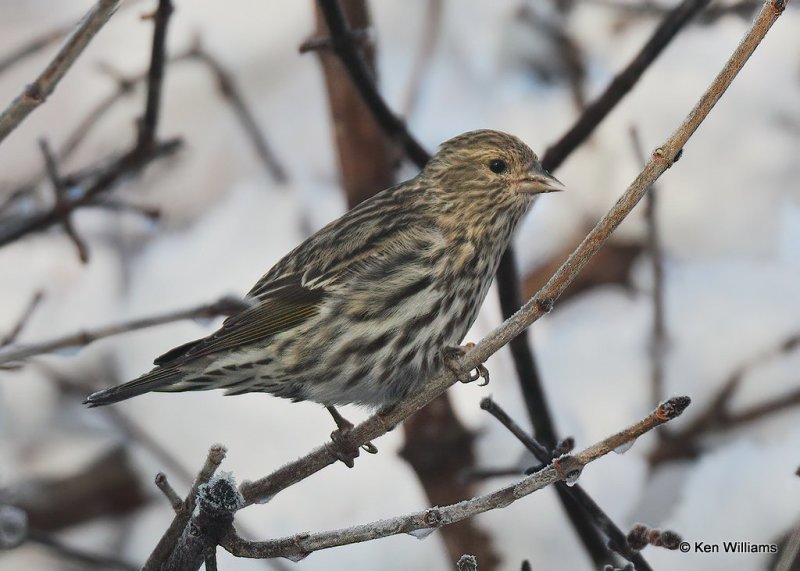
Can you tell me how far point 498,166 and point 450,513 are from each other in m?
1.58

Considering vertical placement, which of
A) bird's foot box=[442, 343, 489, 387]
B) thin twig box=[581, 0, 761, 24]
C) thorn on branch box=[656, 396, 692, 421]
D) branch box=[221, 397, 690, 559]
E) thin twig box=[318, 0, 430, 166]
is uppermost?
thin twig box=[581, 0, 761, 24]

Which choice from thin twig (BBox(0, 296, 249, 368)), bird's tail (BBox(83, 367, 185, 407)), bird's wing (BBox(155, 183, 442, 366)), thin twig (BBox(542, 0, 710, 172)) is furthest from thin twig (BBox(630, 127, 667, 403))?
thin twig (BBox(0, 296, 249, 368))

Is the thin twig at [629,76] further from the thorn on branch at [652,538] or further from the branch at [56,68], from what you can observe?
the branch at [56,68]

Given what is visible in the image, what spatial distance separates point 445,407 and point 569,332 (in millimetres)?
816

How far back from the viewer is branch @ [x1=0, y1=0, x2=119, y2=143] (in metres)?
1.87

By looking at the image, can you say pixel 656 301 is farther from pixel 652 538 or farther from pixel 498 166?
pixel 652 538

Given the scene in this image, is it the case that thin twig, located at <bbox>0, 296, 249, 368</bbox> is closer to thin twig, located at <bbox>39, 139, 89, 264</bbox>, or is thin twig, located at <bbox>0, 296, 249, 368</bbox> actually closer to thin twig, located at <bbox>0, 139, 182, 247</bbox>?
thin twig, located at <bbox>39, 139, 89, 264</bbox>

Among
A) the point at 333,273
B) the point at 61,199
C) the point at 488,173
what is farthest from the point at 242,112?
the point at 333,273

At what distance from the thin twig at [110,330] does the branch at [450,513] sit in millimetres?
443

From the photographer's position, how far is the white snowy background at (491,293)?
4.30m

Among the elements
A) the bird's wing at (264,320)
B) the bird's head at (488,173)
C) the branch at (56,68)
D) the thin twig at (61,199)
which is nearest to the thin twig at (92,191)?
the thin twig at (61,199)

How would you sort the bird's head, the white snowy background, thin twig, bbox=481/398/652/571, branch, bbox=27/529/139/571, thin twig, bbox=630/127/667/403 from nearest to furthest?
thin twig, bbox=481/398/652/571 → the bird's head → branch, bbox=27/529/139/571 → thin twig, bbox=630/127/667/403 → the white snowy background

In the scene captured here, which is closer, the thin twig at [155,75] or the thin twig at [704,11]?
the thin twig at [155,75]

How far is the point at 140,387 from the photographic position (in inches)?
117
